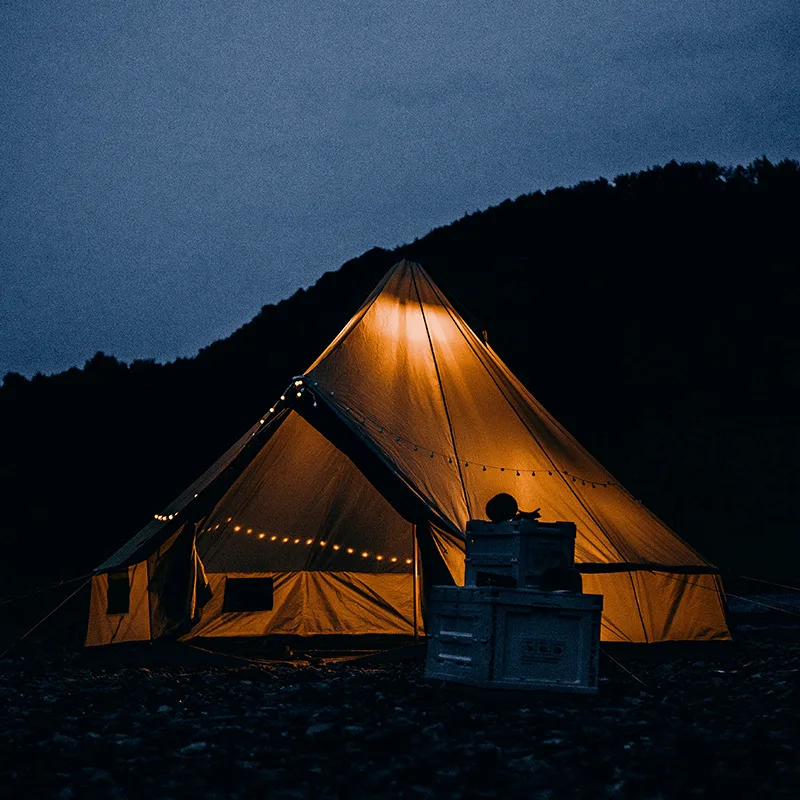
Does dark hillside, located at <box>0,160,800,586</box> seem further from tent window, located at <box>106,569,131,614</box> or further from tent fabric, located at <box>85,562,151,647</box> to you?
tent window, located at <box>106,569,131,614</box>

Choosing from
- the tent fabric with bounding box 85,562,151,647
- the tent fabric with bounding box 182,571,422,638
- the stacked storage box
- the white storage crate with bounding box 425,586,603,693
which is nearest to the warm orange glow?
the tent fabric with bounding box 182,571,422,638

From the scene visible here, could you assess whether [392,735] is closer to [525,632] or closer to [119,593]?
[525,632]

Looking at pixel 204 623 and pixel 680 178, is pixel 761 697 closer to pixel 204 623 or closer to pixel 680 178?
pixel 204 623

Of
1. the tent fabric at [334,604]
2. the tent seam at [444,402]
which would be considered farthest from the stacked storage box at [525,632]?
the tent fabric at [334,604]

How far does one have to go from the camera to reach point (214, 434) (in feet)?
76.0

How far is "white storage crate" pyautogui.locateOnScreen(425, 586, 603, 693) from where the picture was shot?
5582 millimetres

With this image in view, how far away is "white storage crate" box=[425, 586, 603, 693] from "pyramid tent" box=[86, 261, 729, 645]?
1254 millimetres

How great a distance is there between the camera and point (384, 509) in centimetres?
1030

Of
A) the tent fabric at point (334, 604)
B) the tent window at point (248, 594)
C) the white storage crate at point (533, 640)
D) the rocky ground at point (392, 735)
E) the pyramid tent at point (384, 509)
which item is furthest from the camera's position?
the tent fabric at point (334, 604)

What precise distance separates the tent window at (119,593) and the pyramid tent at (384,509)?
0.04 ft

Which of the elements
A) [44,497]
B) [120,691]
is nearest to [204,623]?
[120,691]

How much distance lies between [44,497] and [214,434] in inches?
179

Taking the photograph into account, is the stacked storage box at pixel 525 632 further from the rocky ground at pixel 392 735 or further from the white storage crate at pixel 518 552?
the rocky ground at pixel 392 735

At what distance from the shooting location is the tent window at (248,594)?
9414 mm
